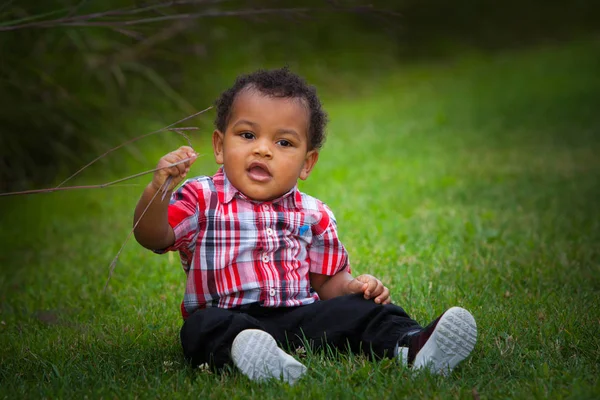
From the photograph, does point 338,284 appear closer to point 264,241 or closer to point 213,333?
point 264,241

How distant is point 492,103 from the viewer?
9.79 meters

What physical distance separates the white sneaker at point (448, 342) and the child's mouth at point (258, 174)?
75 centimetres

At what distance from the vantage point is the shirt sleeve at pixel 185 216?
8.46ft

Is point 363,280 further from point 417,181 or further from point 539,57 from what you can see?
point 539,57

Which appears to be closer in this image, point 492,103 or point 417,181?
point 417,181

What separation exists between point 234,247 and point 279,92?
0.56 metres

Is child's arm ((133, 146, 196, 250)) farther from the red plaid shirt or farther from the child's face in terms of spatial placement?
the child's face

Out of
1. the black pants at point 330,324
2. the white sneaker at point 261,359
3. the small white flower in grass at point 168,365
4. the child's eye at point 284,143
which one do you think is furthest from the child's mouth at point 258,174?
the small white flower in grass at point 168,365

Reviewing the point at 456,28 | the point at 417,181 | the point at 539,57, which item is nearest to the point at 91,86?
the point at 417,181

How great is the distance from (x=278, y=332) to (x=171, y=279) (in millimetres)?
1374

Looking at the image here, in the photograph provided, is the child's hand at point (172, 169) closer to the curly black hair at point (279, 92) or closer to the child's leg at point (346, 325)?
the curly black hair at point (279, 92)

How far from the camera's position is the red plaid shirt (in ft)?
8.54

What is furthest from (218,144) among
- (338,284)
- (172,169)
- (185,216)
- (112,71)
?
(112,71)

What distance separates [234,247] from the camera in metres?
2.62
